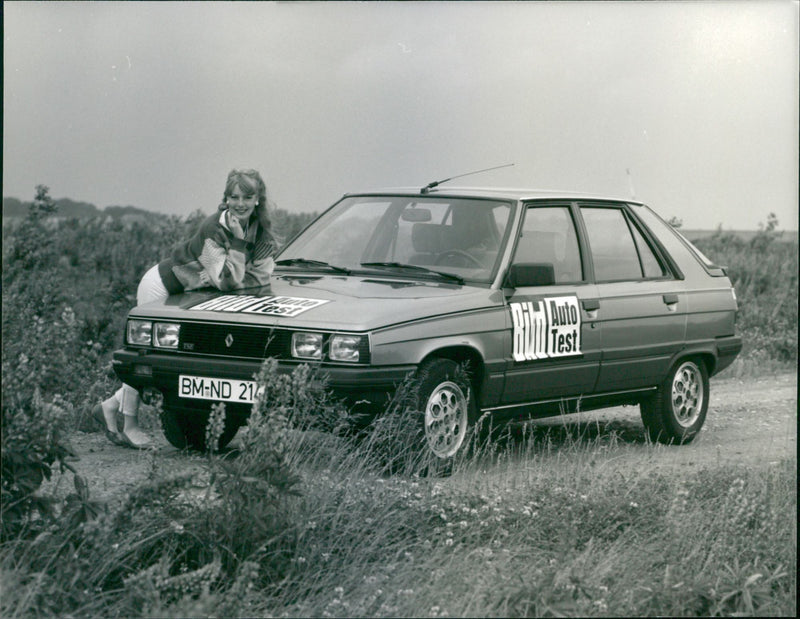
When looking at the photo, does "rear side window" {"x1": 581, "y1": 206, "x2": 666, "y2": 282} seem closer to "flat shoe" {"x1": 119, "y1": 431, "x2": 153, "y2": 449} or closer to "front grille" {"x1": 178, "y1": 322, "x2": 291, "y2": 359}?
"front grille" {"x1": 178, "y1": 322, "x2": 291, "y2": 359}

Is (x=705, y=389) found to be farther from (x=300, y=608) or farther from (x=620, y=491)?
(x=300, y=608)

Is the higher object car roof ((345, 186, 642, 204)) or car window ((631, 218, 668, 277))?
car roof ((345, 186, 642, 204))

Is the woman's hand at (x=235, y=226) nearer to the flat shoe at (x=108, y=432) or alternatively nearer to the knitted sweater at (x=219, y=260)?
the knitted sweater at (x=219, y=260)

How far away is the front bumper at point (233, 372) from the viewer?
6.78 meters

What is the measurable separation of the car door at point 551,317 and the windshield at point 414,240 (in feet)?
0.70

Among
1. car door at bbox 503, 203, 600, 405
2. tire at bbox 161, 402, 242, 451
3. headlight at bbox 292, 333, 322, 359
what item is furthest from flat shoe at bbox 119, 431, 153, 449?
Answer: car door at bbox 503, 203, 600, 405

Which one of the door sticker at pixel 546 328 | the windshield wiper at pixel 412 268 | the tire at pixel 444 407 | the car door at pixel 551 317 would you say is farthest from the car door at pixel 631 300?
the tire at pixel 444 407

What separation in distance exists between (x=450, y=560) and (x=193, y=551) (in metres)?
1.06

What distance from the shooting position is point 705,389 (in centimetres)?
937

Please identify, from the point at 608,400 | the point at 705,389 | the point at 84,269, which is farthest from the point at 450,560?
the point at 84,269

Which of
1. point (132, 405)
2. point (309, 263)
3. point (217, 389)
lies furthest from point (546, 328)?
point (132, 405)

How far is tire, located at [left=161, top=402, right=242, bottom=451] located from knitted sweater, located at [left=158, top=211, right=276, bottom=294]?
0.77 m

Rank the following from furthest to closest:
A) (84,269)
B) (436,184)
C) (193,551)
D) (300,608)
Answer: (84,269) → (436,184) → (193,551) → (300,608)

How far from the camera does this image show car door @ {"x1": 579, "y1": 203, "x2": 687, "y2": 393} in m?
8.47
